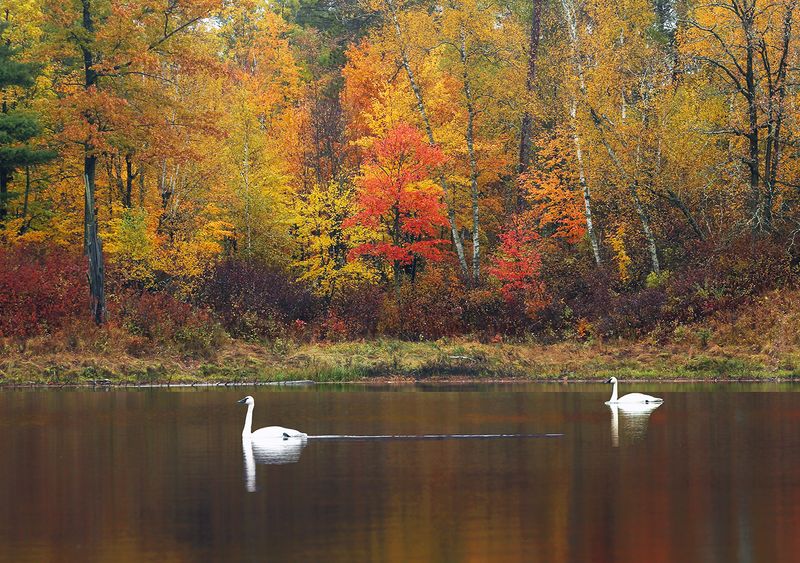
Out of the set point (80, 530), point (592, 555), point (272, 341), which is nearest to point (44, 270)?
point (272, 341)

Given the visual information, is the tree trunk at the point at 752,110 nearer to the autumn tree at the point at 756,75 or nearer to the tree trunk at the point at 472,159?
the autumn tree at the point at 756,75

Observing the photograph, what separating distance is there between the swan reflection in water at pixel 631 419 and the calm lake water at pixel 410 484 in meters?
0.14

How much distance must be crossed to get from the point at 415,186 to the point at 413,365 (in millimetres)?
11515

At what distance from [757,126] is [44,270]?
27.3 metres

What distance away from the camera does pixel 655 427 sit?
27266mm

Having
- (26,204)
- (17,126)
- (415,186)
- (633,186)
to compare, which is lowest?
(633,186)

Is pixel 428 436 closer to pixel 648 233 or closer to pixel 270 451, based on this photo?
pixel 270 451

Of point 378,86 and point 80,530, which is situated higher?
point 378,86

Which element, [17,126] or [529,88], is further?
[529,88]

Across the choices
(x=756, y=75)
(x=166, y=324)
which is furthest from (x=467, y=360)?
(x=756, y=75)

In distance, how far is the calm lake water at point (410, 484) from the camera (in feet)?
49.1

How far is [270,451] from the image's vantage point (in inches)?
965

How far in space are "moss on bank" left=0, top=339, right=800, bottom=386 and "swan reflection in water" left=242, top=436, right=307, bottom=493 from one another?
16292 millimetres

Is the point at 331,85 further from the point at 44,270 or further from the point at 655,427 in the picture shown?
the point at 655,427
